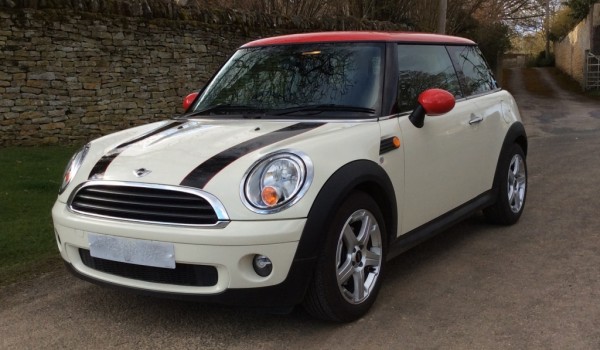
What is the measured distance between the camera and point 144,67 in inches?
445

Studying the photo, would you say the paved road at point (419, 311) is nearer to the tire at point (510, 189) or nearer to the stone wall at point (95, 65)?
the tire at point (510, 189)

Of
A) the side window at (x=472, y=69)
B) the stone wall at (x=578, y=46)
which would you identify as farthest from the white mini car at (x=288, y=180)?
the stone wall at (x=578, y=46)

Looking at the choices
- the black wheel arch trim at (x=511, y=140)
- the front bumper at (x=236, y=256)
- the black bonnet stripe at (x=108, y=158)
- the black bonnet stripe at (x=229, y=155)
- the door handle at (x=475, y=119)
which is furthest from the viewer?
the black wheel arch trim at (x=511, y=140)

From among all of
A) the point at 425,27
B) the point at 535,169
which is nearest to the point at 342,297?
the point at 535,169

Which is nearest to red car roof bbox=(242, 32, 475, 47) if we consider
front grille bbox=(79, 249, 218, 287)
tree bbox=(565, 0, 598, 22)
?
front grille bbox=(79, 249, 218, 287)

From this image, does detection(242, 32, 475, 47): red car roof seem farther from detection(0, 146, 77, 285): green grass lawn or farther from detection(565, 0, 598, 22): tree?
detection(565, 0, 598, 22): tree

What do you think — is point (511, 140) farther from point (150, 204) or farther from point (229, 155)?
point (150, 204)

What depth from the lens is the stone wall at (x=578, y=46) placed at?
26672 mm

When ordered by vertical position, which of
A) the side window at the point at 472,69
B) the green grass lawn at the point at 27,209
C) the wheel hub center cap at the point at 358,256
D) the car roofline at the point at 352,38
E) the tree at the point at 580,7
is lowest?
the green grass lawn at the point at 27,209

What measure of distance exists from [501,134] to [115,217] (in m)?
3.37

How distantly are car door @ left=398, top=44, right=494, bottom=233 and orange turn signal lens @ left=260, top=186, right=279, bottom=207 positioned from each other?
1.10 metres

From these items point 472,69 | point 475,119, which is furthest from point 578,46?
point 475,119

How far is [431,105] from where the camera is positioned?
3895mm

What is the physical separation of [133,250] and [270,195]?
758mm
